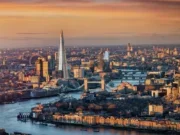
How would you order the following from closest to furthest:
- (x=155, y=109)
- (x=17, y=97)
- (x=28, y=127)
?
1. (x=28, y=127)
2. (x=17, y=97)
3. (x=155, y=109)

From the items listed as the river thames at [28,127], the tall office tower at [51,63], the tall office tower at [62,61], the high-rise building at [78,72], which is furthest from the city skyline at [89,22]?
the river thames at [28,127]

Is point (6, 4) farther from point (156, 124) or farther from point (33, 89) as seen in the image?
point (156, 124)

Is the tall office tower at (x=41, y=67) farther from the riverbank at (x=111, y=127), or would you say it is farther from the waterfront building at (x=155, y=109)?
the waterfront building at (x=155, y=109)

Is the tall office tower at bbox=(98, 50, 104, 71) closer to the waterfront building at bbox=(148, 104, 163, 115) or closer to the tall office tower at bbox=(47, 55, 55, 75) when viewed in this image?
the tall office tower at bbox=(47, 55, 55, 75)

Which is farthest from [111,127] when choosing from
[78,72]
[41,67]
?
[41,67]

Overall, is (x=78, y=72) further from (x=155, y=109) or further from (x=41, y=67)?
(x=155, y=109)

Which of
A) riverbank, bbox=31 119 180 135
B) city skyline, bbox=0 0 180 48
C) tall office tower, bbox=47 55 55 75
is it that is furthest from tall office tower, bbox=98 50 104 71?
riverbank, bbox=31 119 180 135

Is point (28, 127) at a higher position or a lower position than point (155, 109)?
lower

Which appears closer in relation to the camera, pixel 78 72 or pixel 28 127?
pixel 28 127

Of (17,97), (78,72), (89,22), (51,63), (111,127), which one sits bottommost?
(111,127)
